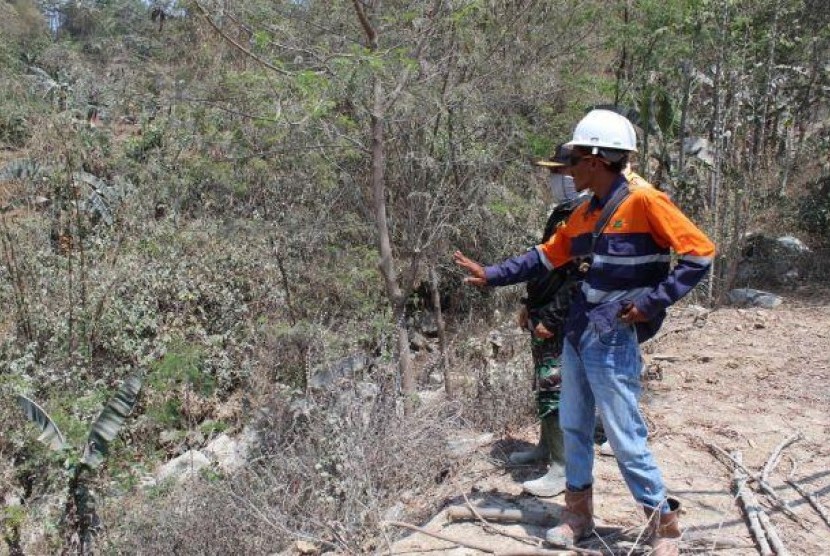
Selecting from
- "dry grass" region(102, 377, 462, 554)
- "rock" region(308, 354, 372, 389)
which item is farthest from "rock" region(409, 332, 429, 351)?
"dry grass" region(102, 377, 462, 554)

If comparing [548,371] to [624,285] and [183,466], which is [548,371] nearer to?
[624,285]

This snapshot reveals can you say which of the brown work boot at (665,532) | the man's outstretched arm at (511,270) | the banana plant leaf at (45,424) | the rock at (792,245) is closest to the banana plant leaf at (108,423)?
the banana plant leaf at (45,424)

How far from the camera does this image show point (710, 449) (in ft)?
14.6

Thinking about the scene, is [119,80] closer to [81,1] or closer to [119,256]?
[119,256]

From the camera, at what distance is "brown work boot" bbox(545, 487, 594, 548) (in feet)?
10.7

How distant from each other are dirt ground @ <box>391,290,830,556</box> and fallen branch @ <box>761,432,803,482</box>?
1.4 inches

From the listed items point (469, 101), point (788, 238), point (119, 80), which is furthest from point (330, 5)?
point (119, 80)

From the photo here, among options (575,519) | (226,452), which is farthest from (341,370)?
(575,519)

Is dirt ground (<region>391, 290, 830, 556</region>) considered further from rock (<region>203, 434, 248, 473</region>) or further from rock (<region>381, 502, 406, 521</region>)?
rock (<region>203, 434, 248, 473</region>)

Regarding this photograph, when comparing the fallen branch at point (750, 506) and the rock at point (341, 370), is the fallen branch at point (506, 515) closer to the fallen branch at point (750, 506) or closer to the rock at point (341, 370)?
the fallen branch at point (750, 506)

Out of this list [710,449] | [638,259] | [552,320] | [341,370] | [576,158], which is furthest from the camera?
[341,370]

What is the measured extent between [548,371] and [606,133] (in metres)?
1.34

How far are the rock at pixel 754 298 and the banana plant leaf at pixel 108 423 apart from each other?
21.8ft

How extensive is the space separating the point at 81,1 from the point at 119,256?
485 centimetres
